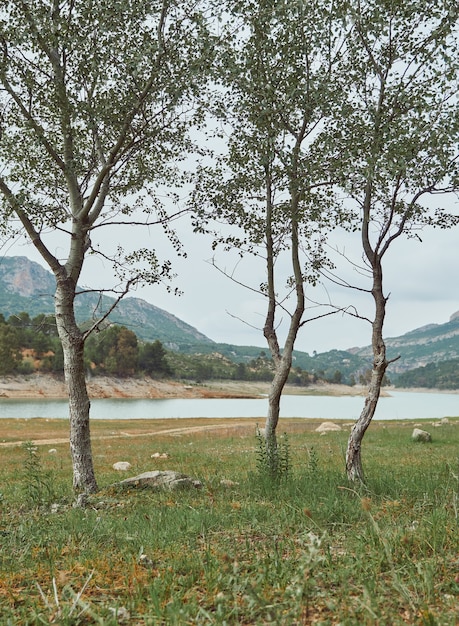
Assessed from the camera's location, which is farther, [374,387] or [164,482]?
[164,482]

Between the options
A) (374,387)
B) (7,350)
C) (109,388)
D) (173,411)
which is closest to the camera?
(374,387)

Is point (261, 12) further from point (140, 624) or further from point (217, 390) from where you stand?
point (217, 390)

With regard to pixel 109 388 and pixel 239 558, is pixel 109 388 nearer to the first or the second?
pixel 109 388

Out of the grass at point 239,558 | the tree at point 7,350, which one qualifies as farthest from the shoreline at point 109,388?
the grass at point 239,558

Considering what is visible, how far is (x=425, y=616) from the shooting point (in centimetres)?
385

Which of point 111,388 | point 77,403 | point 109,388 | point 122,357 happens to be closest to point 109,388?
point 109,388

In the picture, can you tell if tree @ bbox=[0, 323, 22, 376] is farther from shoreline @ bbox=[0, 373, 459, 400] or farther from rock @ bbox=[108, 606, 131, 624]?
rock @ bbox=[108, 606, 131, 624]

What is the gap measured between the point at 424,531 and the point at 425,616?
8.59ft

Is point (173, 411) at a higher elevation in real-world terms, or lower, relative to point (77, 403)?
lower

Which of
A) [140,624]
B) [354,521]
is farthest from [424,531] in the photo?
[140,624]

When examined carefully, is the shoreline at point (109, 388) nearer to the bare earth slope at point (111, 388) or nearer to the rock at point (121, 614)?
the bare earth slope at point (111, 388)

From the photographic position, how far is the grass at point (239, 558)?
442 cm

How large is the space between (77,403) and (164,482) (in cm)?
310

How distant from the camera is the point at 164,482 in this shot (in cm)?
1359
